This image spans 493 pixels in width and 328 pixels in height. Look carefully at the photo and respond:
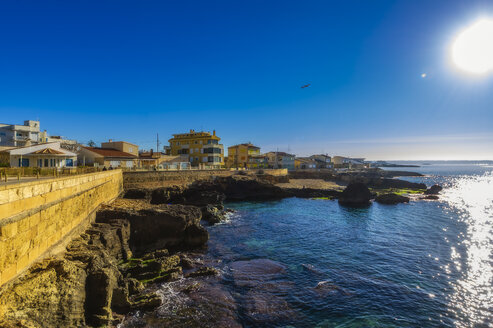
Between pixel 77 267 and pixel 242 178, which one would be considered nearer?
pixel 77 267

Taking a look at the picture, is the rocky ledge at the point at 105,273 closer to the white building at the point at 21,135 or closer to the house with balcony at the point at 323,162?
the white building at the point at 21,135

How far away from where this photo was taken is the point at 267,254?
70.8 feet

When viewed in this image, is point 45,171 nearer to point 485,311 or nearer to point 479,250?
point 485,311

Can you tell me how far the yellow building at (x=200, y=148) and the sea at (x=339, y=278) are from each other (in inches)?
1539

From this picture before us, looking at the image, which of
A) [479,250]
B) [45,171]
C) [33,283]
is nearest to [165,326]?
[33,283]

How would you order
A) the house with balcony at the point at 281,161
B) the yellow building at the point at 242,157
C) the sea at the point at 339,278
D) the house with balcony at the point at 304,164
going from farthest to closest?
1. the house with balcony at the point at 304,164
2. the house with balcony at the point at 281,161
3. the yellow building at the point at 242,157
4. the sea at the point at 339,278

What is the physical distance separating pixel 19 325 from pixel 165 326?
19.1 feet

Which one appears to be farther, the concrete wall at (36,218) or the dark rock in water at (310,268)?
the dark rock in water at (310,268)

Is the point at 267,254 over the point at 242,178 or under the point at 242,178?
under

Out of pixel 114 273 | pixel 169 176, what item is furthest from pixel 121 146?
pixel 114 273

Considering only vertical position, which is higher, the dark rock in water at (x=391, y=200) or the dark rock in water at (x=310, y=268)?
the dark rock in water at (x=391, y=200)

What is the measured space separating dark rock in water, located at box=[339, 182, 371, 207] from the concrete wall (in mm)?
43849

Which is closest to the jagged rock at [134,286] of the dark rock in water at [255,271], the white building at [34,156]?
the dark rock in water at [255,271]

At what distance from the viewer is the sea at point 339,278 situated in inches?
517
